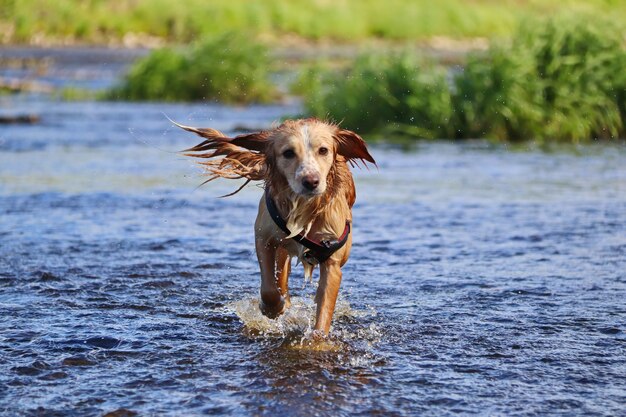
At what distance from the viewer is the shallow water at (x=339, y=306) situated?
552 cm

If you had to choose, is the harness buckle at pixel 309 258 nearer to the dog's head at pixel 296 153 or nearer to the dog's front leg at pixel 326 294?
the dog's front leg at pixel 326 294

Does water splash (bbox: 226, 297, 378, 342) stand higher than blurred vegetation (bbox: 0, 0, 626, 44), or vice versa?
blurred vegetation (bbox: 0, 0, 626, 44)

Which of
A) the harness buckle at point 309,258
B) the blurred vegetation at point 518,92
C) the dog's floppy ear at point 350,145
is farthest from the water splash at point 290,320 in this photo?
the blurred vegetation at point 518,92

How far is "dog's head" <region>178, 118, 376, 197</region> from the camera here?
6.06 metres

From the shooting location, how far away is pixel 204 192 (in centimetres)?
1370

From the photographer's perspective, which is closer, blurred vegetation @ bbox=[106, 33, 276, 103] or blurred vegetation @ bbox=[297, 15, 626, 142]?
blurred vegetation @ bbox=[297, 15, 626, 142]

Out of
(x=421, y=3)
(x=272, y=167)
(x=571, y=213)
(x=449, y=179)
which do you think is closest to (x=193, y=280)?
(x=272, y=167)

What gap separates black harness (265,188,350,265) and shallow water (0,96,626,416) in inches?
20.0

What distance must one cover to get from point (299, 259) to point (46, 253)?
3.36m

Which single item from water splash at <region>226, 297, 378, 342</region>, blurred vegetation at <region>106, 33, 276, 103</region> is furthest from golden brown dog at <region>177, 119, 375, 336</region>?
blurred vegetation at <region>106, 33, 276, 103</region>

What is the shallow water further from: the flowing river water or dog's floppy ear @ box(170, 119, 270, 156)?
dog's floppy ear @ box(170, 119, 270, 156)

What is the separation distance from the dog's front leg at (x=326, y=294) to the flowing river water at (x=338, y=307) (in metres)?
Result: 0.15

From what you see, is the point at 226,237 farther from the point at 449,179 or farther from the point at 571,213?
the point at 449,179

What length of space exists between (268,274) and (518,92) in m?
12.6
